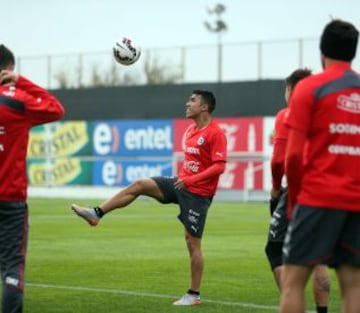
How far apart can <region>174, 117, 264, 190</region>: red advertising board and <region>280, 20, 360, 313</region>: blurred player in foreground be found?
3428cm

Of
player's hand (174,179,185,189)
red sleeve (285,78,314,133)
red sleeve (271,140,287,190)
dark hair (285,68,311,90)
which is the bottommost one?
player's hand (174,179,185,189)

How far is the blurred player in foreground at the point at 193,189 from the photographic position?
1203cm

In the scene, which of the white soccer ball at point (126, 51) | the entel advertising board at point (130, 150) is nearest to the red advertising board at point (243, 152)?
the entel advertising board at point (130, 150)

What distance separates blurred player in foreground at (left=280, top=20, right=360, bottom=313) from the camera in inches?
283

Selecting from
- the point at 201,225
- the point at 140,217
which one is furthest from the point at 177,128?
the point at 201,225

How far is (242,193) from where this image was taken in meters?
42.0

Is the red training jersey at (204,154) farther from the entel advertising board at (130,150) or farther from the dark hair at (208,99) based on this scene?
the entel advertising board at (130,150)

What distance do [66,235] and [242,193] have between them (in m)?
20.5

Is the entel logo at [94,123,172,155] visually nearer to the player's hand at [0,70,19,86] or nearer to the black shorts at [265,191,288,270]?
the black shorts at [265,191,288,270]

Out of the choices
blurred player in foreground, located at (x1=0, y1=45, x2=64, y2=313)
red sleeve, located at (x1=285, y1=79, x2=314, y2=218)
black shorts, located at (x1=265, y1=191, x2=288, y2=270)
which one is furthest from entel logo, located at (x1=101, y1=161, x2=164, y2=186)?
red sleeve, located at (x1=285, y1=79, x2=314, y2=218)

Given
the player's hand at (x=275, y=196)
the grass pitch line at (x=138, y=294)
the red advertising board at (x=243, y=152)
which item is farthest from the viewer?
the red advertising board at (x=243, y=152)

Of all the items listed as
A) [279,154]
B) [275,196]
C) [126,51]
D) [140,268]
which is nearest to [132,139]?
[140,268]

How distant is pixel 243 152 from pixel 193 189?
30411mm

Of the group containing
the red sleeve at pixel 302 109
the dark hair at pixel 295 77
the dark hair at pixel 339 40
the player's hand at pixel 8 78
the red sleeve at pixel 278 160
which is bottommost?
the red sleeve at pixel 278 160
